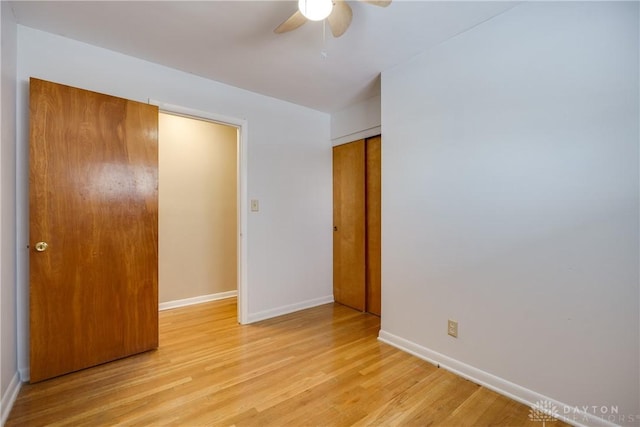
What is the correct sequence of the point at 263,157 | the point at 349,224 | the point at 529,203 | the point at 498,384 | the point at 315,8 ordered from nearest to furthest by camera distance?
the point at 315,8 → the point at 529,203 → the point at 498,384 → the point at 263,157 → the point at 349,224

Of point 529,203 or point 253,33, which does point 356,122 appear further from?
point 529,203

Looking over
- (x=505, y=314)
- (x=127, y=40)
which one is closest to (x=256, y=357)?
(x=505, y=314)

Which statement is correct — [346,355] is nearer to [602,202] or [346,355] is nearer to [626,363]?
[626,363]

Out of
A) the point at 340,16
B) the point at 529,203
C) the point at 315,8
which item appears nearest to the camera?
the point at 315,8

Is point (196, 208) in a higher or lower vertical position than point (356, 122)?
lower

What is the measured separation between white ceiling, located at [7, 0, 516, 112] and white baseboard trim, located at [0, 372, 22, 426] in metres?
2.23

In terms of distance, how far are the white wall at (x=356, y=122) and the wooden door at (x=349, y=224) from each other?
0.10m

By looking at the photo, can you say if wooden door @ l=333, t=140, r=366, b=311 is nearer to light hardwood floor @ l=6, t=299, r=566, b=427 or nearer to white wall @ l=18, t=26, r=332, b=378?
white wall @ l=18, t=26, r=332, b=378

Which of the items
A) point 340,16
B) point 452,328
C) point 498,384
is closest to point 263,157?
point 340,16

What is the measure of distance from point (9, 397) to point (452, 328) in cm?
272

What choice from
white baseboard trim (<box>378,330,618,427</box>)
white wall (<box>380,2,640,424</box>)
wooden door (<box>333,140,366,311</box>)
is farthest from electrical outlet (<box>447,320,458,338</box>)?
wooden door (<box>333,140,366,311</box>)

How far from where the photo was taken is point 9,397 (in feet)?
5.38

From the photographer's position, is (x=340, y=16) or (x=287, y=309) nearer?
(x=340, y=16)

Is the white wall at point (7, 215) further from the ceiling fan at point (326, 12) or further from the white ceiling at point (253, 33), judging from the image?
the ceiling fan at point (326, 12)
